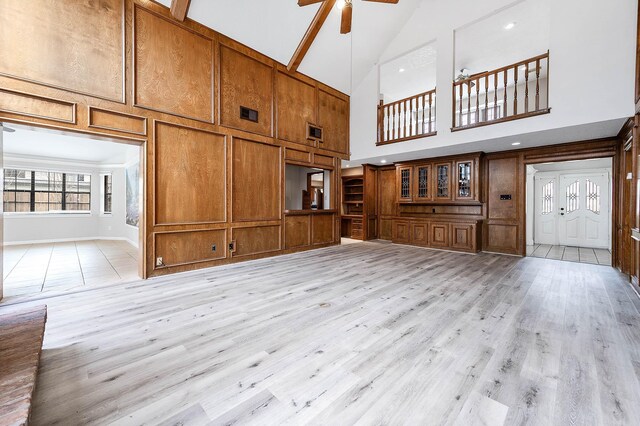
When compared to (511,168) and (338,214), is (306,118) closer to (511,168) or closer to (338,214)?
(338,214)

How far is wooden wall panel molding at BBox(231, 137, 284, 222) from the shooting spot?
497cm

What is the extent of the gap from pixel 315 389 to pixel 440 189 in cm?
633

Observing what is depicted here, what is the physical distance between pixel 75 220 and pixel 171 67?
23.8 ft

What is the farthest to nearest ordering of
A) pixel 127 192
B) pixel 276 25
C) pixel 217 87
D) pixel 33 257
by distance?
1. pixel 127 192
2. pixel 33 257
3. pixel 276 25
4. pixel 217 87

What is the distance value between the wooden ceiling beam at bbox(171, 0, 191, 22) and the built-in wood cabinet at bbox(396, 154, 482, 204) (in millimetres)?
5881

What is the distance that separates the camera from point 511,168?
20.1 feet

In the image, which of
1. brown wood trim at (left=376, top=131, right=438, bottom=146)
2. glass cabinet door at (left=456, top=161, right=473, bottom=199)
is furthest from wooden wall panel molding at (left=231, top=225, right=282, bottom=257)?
glass cabinet door at (left=456, top=161, right=473, bottom=199)

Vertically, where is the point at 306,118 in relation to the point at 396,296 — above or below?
above

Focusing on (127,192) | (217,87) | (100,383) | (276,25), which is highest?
(276,25)

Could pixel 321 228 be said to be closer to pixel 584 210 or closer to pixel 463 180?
pixel 463 180

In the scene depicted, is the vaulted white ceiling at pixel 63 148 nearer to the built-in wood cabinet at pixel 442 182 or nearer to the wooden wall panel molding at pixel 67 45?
the wooden wall panel molding at pixel 67 45

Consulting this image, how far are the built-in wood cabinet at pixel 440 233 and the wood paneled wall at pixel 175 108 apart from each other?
9.64ft

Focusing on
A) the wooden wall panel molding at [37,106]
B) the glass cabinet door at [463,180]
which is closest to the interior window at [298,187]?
the glass cabinet door at [463,180]

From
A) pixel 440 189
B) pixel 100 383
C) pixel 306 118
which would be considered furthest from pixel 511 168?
pixel 100 383
